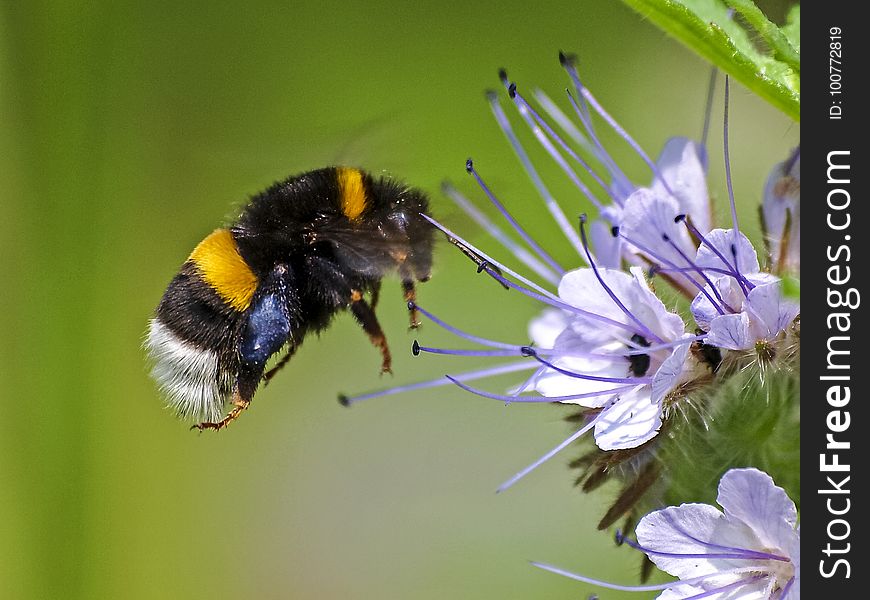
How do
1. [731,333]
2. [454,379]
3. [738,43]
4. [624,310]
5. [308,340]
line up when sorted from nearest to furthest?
[738,43], [731,333], [624,310], [454,379], [308,340]

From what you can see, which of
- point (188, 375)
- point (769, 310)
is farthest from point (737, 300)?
point (188, 375)

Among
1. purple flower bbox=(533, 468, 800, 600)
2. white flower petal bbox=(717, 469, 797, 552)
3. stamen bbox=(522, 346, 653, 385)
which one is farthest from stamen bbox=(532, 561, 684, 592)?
stamen bbox=(522, 346, 653, 385)

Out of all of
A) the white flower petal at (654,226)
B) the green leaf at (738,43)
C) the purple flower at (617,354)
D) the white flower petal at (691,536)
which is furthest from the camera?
the white flower petal at (654,226)

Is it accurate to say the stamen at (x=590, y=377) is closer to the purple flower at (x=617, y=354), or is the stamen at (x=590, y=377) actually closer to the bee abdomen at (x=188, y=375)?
the purple flower at (x=617, y=354)

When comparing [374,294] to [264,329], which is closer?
[264,329]

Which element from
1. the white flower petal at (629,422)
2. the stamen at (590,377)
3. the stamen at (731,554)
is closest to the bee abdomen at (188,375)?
the stamen at (590,377)

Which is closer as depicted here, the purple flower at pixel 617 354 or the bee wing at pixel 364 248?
the purple flower at pixel 617 354

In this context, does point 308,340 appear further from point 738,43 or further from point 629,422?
point 738,43

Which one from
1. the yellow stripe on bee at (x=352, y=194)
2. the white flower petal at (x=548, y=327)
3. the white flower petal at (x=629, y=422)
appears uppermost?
the yellow stripe on bee at (x=352, y=194)
